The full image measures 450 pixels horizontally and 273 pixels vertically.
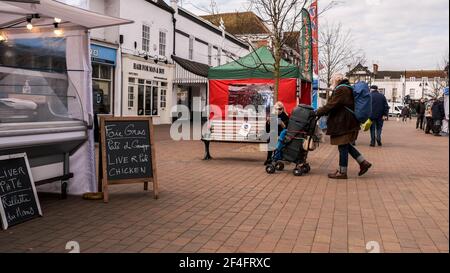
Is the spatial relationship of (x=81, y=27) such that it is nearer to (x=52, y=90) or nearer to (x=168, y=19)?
(x=52, y=90)

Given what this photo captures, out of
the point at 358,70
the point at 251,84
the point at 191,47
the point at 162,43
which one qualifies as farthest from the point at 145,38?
the point at 358,70

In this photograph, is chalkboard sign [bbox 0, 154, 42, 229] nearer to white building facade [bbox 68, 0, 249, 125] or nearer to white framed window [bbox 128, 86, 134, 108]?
white building facade [bbox 68, 0, 249, 125]

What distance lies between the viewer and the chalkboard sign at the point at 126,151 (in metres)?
6.00

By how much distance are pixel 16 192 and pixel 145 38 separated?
19.8 m

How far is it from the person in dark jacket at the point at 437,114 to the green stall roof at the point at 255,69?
9273 mm

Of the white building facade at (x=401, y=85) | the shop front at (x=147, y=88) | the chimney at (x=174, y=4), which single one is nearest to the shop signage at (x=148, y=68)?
the shop front at (x=147, y=88)

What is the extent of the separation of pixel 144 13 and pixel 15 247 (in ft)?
68.3

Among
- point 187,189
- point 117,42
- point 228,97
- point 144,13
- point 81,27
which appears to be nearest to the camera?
point 81,27

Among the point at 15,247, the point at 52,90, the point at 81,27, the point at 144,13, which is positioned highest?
the point at 144,13

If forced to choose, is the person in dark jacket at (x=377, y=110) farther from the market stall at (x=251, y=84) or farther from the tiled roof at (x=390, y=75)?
the tiled roof at (x=390, y=75)

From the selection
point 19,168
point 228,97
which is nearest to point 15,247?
point 19,168

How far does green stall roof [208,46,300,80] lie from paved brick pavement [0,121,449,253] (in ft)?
21.2

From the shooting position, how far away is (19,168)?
16.8ft

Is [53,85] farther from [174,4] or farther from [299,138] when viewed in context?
[174,4]
